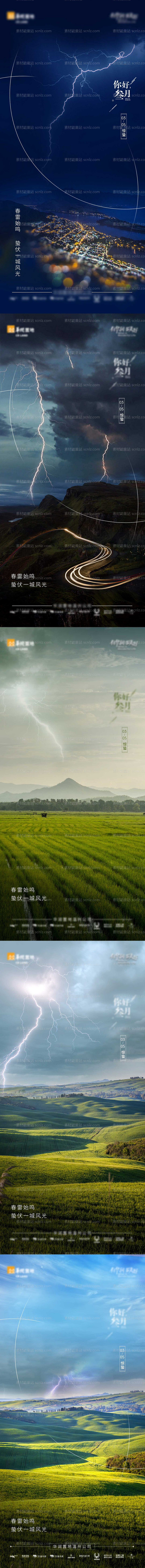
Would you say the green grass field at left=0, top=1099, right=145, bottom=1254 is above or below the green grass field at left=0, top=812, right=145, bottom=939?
below

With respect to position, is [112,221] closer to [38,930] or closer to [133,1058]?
[38,930]

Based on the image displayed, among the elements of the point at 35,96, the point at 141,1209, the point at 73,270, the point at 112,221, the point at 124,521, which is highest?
the point at 35,96

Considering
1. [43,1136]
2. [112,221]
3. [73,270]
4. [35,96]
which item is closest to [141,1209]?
[43,1136]

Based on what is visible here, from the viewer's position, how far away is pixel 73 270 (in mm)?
9289

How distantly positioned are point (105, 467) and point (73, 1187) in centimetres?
801

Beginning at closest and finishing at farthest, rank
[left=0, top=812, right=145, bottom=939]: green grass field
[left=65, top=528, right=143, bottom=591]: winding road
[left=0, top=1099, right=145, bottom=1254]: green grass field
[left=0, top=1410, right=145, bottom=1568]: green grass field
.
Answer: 1. [left=0, top=1410, right=145, bottom=1568]: green grass field
2. [left=0, top=1099, right=145, bottom=1254]: green grass field
3. [left=0, top=812, right=145, bottom=939]: green grass field
4. [left=65, top=528, right=143, bottom=591]: winding road

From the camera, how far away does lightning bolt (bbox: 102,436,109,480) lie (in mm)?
9367

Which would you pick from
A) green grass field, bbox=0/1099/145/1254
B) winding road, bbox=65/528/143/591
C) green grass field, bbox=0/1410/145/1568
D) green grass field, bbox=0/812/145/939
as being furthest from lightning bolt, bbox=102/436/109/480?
green grass field, bbox=0/1410/145/1568

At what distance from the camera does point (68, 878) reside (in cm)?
931

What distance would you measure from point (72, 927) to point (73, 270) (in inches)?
299

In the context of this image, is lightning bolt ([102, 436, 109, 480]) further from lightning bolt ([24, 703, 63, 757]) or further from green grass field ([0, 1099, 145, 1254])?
green grass field ([0, 1099, 145, 1254])

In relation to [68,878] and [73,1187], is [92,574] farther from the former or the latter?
[73,1187]

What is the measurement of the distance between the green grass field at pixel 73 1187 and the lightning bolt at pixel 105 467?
23.5 ft

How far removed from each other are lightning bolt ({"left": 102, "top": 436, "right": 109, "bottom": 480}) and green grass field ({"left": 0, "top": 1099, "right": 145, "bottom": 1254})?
7.16m
